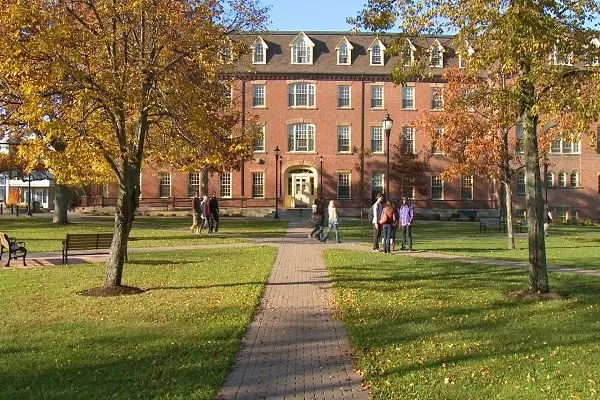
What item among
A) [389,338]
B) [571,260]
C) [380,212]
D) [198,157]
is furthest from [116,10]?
[571,260]

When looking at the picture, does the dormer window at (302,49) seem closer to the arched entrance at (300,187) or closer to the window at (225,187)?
the arched entrance at (300,187)

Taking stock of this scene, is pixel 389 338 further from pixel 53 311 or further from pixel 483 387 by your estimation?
pixel 53 311

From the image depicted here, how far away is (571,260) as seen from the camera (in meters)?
18.2

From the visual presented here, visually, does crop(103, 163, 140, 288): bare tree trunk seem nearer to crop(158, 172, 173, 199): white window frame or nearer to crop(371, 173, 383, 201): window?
crop(158, 172, 173, 199): white window frame

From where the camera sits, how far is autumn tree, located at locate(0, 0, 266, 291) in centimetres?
1015

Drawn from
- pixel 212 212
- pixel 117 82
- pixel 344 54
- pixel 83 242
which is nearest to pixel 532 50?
pixel 117 82

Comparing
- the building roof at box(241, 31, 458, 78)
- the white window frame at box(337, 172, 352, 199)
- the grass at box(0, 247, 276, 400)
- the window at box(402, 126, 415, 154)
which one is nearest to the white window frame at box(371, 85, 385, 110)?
the building roof at box(241, 31, 458, 78)

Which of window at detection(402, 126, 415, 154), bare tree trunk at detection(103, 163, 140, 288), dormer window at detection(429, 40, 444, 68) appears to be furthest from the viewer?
window at detection(402, 126, 415, 154)

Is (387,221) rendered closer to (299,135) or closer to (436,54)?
(436,54)

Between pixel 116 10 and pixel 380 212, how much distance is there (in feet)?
40.0

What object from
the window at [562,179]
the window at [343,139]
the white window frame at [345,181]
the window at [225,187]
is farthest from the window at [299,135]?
the window at [562,179]

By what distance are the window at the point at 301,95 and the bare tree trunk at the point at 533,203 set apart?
1578 inches

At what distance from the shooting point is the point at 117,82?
10.9 metres

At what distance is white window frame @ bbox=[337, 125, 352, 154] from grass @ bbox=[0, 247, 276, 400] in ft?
123
